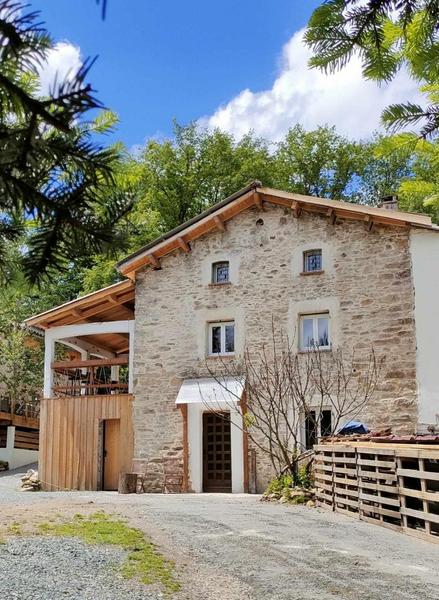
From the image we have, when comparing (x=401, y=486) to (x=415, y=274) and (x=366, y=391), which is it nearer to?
(x=366, y=391)

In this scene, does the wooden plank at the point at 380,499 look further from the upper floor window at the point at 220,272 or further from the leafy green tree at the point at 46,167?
the leafy green tree at the point at 46,167

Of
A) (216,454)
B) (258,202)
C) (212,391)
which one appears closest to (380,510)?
(212,391)

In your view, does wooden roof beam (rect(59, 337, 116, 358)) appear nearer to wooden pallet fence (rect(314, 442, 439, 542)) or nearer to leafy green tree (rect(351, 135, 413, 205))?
wooden pallet fence (rect(314, 442, 439, 542))

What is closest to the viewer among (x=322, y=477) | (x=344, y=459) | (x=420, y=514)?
(x=420, y=514)

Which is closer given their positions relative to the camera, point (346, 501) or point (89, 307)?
point (346, 501)

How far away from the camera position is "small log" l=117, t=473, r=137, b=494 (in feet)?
59.6

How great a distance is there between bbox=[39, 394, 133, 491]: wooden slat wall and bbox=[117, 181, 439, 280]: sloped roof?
3910mm

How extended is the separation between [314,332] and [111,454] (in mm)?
6777

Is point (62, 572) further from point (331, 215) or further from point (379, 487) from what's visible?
point (331, 215)

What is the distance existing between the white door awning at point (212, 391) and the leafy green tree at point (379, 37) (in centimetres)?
1534

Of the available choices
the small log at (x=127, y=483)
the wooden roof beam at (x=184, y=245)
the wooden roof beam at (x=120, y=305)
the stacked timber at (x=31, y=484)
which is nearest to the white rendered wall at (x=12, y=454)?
the stacked timber at (x=31, y=484)

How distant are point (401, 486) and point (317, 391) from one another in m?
7.32

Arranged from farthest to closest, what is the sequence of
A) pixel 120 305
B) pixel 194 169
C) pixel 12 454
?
1. pixel 194 169
2. pixel 12 454
3. pixel 120 305

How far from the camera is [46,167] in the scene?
165 cm
